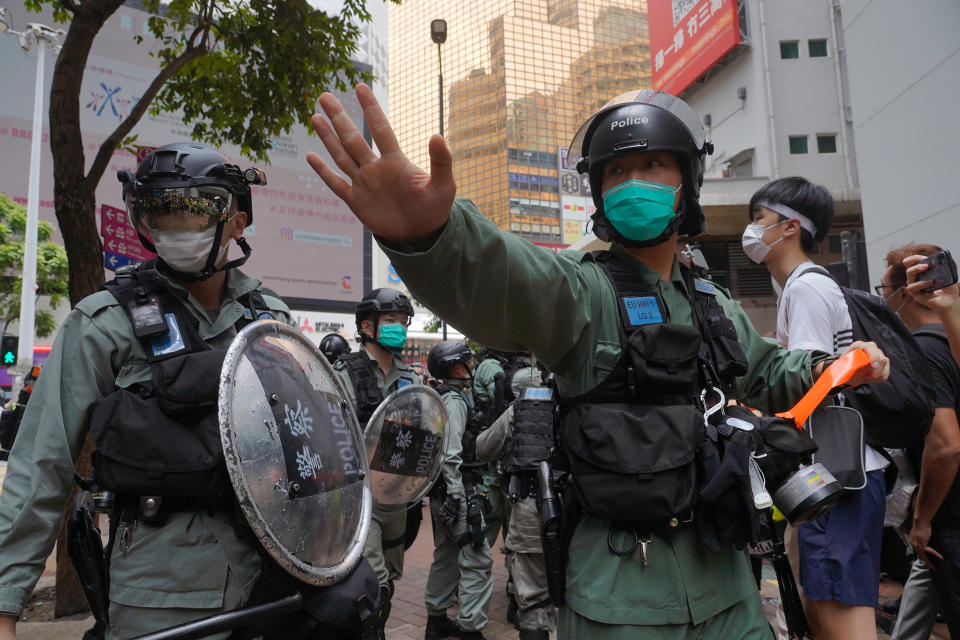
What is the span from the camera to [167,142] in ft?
88.6

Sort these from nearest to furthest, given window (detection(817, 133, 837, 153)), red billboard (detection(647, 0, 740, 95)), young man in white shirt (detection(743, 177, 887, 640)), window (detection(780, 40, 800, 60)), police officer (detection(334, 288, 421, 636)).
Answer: young man in white shirt (detection(743, 177, 887, 640))
police officer (detection(334, 288, 421, 636))
window (detection(817, 133, 837, 153))
window (detection(780, 40, 800, 60))
red billboard (detection(647, 0, 740, 95))

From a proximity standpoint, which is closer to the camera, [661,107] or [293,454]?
[293,454]

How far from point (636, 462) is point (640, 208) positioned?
713 millimetres

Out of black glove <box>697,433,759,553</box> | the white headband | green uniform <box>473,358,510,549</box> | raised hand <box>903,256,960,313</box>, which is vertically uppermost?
the white headband

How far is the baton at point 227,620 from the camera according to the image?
1.58 m

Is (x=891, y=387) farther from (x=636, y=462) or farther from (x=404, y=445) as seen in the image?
(x=404, y=445)

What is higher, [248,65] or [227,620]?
[248,65]

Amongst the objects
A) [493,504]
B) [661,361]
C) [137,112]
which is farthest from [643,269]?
[137,112]

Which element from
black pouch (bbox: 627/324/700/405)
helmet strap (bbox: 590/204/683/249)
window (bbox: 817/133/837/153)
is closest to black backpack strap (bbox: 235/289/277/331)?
helmet strap (bbox: 590/204/683/249)

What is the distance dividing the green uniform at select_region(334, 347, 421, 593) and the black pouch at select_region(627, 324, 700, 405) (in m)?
1.98

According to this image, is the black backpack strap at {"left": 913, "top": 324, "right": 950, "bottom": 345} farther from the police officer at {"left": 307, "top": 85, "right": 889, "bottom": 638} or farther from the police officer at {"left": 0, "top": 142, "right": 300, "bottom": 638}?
the police officer at {"left": 0, "top": 142, "right": 300, "bottom": 638}

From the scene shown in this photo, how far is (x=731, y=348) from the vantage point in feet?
6.06

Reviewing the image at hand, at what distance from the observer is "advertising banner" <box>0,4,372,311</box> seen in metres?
24.6

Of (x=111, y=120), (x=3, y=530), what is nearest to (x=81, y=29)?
(x=3, y=530)
